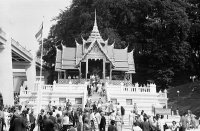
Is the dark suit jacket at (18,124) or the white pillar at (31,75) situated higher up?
the white pillar at (31,75)

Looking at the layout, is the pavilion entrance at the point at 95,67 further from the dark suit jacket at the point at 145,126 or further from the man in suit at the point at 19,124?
the man in suit at the point at 19,124

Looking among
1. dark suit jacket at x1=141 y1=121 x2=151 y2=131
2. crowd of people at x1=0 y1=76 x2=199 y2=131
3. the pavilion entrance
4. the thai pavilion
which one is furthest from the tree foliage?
dark suit jacket at x1=141 y1=121 x2=151 y2=131

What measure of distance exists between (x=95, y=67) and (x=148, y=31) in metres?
12.1

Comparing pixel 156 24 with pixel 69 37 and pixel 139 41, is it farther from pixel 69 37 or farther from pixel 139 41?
pixel 69 37

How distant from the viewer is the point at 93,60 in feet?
153

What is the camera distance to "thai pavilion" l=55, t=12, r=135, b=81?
43688 mm

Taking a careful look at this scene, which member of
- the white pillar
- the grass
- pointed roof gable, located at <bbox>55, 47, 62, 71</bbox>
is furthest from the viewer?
the white pillar

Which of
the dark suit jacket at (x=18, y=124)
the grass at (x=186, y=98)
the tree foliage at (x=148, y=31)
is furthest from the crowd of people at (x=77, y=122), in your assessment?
the tree foliage at (x=148, y=31)

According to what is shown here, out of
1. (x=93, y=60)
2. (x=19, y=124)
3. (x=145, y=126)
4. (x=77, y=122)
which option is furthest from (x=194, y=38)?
(x=19, y=124)

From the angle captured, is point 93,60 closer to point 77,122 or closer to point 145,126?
point 77,122

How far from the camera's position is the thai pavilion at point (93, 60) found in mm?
43688

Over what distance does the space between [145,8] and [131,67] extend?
38.4 ft

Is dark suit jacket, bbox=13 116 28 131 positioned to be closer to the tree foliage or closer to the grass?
the grass

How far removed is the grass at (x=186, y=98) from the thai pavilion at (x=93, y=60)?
620cm
